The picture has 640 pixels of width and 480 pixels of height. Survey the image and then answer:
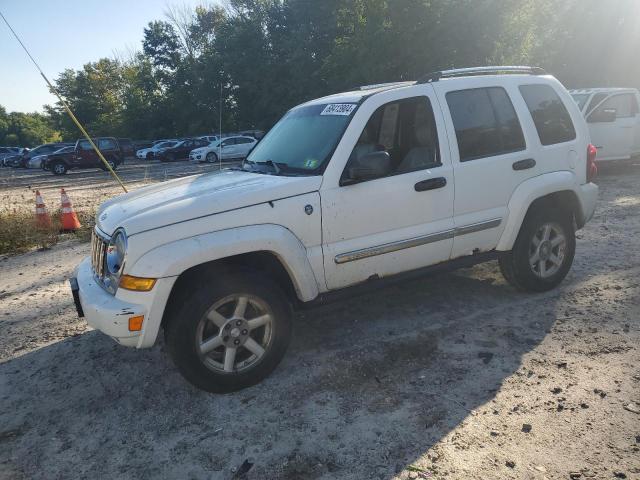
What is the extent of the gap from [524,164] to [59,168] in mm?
27030

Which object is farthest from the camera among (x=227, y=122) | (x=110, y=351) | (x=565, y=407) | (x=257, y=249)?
(x=227, y=122)

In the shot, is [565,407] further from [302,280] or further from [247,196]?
[247,196]

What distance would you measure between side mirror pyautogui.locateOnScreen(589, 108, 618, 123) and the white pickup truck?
682 centimetres

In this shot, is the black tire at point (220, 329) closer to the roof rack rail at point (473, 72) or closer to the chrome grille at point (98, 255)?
the chrome grille at point (98, 255)

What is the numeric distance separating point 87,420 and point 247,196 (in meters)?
1.80

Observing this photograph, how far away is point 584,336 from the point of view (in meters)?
3.80

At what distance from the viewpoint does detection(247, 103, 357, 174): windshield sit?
3.60 m

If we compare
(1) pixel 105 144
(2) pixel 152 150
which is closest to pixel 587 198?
(1) pixel 105 144

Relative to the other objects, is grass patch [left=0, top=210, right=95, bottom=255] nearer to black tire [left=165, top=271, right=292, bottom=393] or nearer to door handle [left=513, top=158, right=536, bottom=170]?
black tire [left=165, top=271, right=292, bottom=393]

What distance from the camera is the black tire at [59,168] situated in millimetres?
25781

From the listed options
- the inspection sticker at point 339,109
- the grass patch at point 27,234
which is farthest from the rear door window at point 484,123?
the grass patch at point 27,234

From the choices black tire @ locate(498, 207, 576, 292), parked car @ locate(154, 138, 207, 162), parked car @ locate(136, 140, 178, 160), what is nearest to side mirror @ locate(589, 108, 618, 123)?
black tire @ locate(498, 207, 576, 292)

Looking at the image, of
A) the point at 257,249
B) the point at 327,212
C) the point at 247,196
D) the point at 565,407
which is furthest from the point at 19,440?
the point at 565,407

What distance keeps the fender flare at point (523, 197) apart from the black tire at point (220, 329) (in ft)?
6.93
